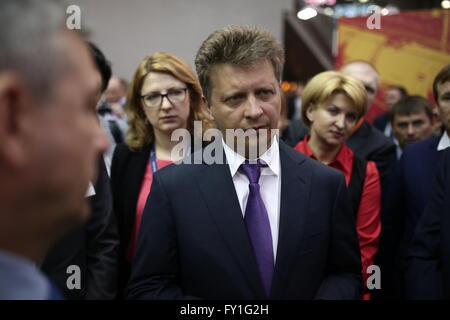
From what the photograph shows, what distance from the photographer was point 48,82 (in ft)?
1.88

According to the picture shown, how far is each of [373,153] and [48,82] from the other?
8.14 feet

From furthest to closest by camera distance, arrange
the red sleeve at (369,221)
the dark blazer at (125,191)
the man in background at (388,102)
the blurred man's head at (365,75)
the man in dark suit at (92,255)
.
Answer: the man in background at (388,102) < the blurred man's head at (365,75) < the dark blazer at (125,191) < the red sleeve at (369,221) < the man in dark suit at (92,255)

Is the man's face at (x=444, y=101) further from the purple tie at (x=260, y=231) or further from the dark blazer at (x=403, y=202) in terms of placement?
the purple tie at (x=260, y=231)

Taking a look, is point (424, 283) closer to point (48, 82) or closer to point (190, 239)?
point (190, 239)

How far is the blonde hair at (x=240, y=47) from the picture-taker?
1.44m

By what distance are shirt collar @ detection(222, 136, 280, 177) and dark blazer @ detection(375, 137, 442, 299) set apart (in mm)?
1110

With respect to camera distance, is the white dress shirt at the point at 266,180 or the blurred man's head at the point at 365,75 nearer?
the white dress shirt at the point at 266,180

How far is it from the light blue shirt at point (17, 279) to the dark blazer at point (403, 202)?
6.46ft

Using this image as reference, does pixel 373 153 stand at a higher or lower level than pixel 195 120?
lower

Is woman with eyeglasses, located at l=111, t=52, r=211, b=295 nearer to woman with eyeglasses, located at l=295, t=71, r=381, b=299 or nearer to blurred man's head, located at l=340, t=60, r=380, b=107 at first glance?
woman with eyeglasses, located at l=295, t=71, r=381, b=299

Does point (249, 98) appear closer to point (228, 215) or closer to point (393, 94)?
point (228, 215)

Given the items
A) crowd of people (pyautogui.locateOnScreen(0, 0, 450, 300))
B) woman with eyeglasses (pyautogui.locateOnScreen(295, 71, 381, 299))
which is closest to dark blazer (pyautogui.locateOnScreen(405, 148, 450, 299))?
crowd of people (pyautogui.locateOnScreen(0, 0, 450, 300))

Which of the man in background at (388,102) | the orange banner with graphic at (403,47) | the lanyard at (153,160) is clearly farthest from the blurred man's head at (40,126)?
the orange banner with graphic at (403,47)
